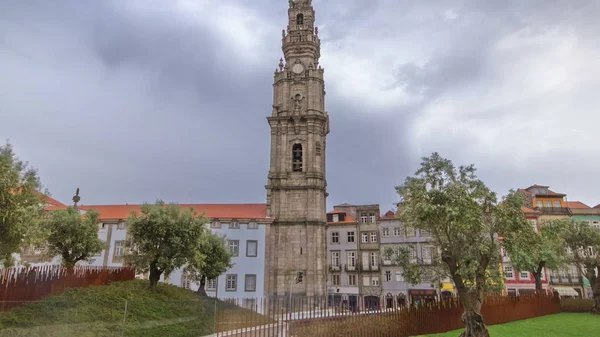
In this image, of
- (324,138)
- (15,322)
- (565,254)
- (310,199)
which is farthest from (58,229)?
(565,254)

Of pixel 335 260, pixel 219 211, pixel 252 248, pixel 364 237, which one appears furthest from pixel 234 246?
pixel 364 237

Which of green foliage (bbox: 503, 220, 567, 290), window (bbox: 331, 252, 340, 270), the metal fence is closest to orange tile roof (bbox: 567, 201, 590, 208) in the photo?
green foliage (bbox: 503, 220, 567, 290)

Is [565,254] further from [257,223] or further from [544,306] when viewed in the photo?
[257,223]

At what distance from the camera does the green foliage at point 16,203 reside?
1391cm

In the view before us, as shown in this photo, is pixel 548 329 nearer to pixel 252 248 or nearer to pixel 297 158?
pixel 252 248

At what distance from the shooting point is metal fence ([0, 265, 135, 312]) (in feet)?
51.8

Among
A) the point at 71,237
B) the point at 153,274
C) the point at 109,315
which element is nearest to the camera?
the point at 109,315

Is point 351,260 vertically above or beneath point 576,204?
beneath

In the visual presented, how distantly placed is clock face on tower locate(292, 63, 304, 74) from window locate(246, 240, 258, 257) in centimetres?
2122

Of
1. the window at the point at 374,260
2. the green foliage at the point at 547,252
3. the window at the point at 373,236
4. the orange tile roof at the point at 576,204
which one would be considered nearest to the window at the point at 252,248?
the window at the point at 374,260

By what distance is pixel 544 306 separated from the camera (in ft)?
102

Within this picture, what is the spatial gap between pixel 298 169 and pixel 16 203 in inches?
1238

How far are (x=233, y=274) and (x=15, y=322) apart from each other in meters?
27.9

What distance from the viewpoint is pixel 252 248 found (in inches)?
1614
